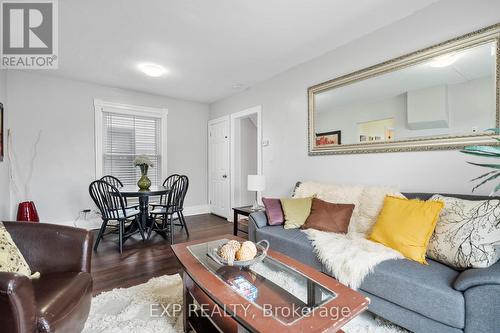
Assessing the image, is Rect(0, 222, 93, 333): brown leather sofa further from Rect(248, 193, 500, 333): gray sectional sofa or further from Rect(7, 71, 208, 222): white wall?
Rect(7, 71, 208, 222): white wall

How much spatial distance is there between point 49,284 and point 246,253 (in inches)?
43.0

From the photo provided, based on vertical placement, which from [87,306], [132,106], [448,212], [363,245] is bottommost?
[87,306]

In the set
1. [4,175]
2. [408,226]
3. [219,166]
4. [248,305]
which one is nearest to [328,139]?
[408,226]

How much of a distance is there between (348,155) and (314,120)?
0.67m

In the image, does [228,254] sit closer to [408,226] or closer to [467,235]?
[408,226]

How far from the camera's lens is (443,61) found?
2008mm

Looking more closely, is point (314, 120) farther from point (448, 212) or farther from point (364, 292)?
point (364, 292)

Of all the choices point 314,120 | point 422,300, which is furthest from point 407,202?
point 314,120

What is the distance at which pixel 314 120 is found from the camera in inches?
121

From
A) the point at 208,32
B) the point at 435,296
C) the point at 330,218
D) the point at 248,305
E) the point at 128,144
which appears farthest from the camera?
the point at 128,144

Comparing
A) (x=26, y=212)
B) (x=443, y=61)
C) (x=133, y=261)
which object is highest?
(x=443, y=61)

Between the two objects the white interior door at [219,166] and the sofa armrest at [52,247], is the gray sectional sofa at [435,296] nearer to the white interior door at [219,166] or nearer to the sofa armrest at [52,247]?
the sofa armrest at [52,247]

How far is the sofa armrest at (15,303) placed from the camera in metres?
0.92

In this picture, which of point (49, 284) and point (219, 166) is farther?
point (219, 166)
